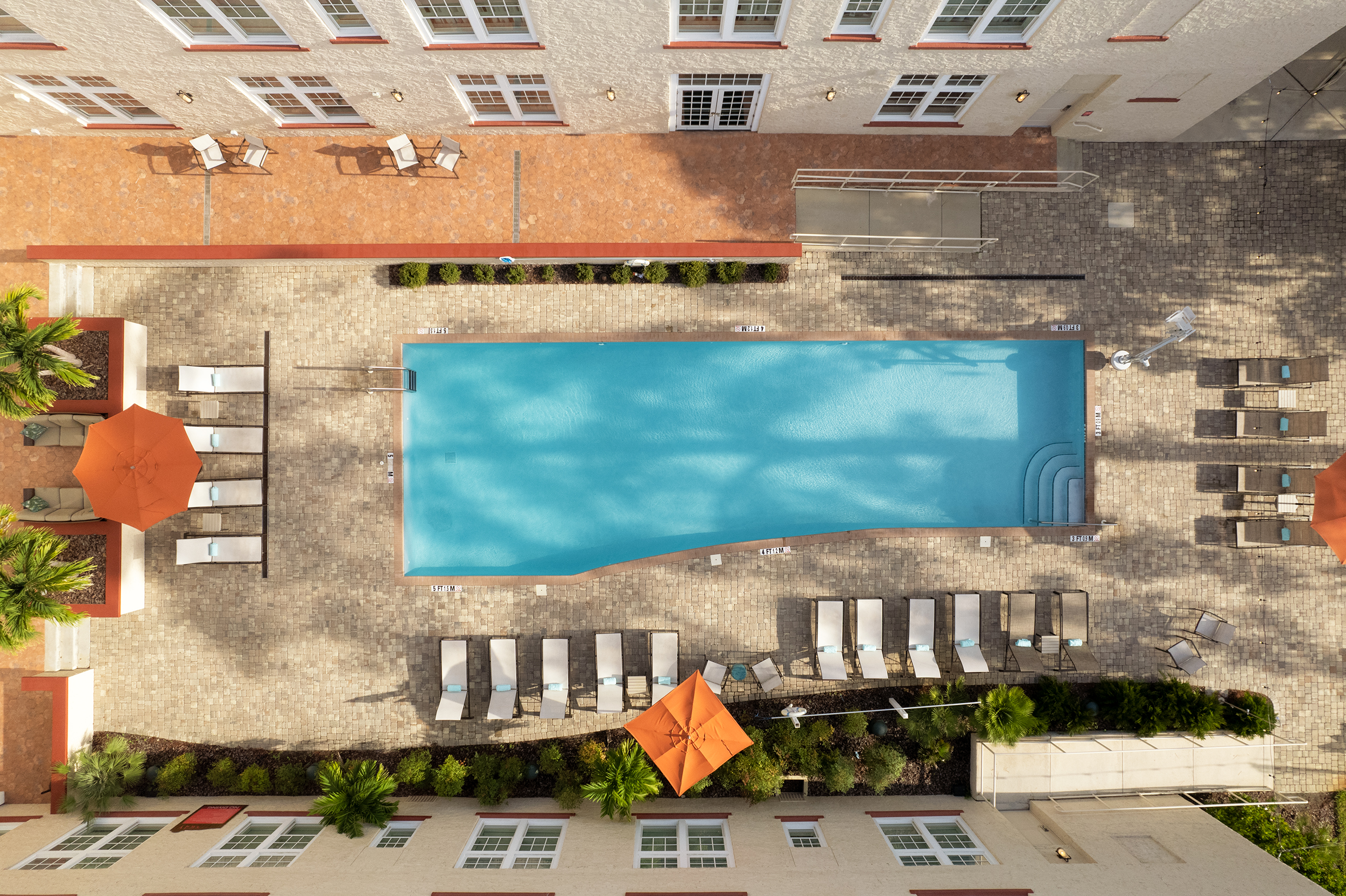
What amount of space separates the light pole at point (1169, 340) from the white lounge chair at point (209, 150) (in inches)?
842

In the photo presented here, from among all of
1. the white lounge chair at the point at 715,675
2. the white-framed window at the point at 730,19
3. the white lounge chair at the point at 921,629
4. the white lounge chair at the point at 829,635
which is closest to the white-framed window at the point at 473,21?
the white-framed window at the point at 730,19

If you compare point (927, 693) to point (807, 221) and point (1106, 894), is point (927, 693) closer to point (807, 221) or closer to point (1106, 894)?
point (1106, 894)

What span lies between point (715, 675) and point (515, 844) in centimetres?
571

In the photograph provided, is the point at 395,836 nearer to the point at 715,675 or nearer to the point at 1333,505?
the point at 715,675

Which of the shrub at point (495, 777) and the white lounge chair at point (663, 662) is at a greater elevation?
the white lounge chair at point (663, 662)

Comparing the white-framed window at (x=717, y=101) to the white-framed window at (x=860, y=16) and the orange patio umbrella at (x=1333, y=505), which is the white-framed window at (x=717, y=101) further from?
the orange patio umbrella at (x=1333, y=505)

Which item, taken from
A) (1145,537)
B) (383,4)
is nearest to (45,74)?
(383,4)

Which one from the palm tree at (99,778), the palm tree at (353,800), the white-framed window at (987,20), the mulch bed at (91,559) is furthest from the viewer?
the mulch bed at (91,559)

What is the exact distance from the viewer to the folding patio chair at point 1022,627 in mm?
14727

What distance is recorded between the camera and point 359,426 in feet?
49.5

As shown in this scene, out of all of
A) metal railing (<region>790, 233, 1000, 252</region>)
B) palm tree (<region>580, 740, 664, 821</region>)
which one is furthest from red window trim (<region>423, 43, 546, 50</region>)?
palm tree (<region>580, 740, 664, 821</region>)

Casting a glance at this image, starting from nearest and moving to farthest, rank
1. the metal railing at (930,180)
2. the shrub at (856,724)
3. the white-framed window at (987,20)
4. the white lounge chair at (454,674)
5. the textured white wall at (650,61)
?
the textured white wall at (650,61) → the white-framed window at (987,20) → the shrub at (856,724) → the white lounge chair at (454,674) → the metal railing at (930,180)

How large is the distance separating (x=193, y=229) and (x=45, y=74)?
3.54 m

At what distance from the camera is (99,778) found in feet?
45.8
